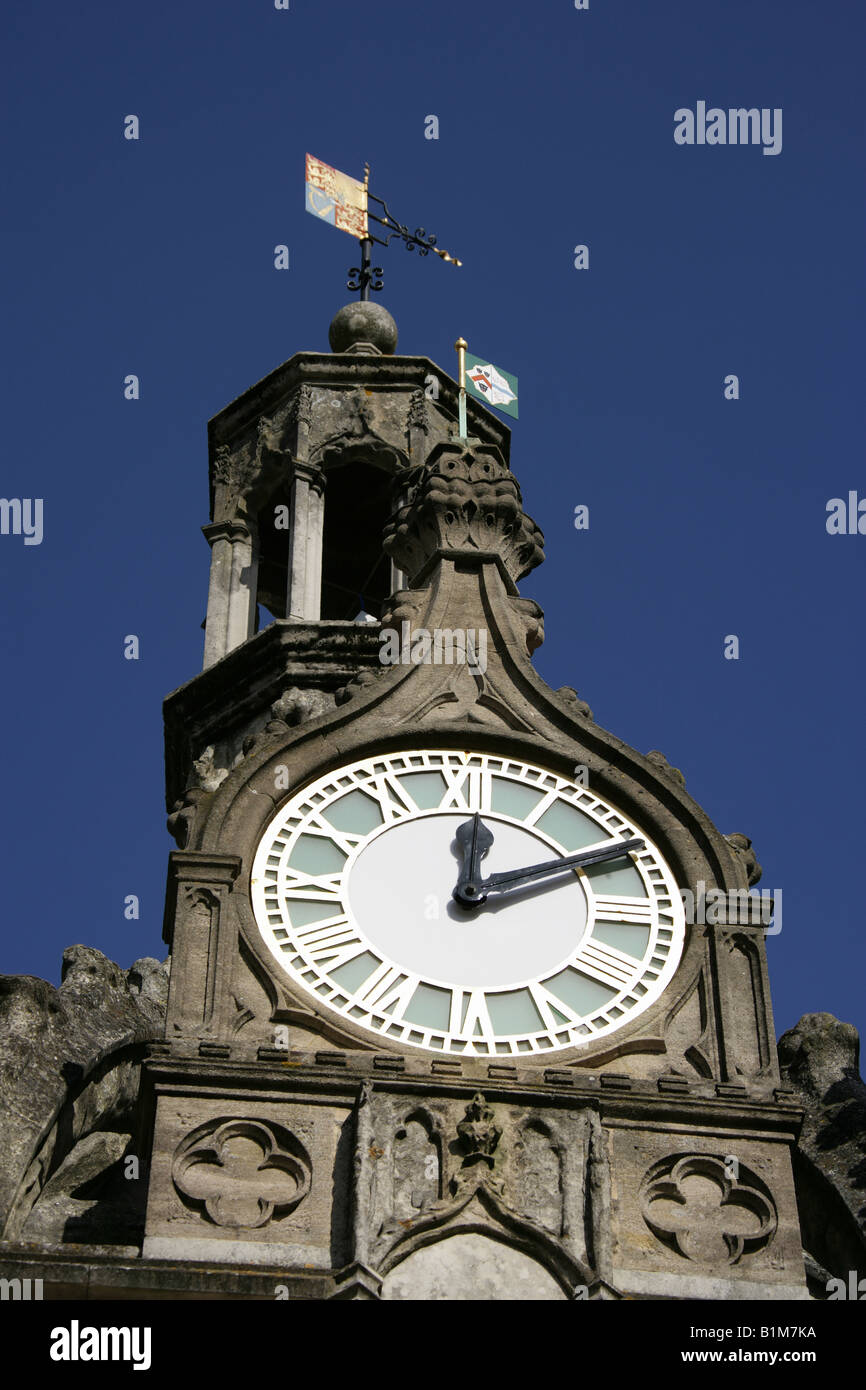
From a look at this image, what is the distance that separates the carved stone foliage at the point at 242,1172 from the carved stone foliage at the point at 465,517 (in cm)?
676

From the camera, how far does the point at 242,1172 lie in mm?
23688

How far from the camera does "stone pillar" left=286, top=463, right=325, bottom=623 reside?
3500 centimetres

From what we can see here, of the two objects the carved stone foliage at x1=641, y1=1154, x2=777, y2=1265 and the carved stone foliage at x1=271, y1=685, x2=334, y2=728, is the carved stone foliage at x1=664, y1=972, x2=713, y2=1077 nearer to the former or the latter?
the carved stone foliage at x1=641, y1=1154, x2=777, y2=1265

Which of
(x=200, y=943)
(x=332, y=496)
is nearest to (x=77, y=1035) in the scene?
(x=200, y=943)

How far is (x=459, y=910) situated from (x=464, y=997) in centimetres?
97

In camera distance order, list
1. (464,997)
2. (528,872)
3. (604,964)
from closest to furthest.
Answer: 1. (464,997)
2. (604,964)
3. (528,872)

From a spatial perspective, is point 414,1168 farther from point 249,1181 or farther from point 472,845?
point 472,845

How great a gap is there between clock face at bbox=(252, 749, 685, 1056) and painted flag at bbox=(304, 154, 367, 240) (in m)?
12.5

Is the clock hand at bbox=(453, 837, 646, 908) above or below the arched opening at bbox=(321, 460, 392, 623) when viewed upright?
below

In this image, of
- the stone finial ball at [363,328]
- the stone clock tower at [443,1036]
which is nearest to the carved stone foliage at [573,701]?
the stone clock tower at [443,1036]

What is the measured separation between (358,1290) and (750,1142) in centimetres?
328

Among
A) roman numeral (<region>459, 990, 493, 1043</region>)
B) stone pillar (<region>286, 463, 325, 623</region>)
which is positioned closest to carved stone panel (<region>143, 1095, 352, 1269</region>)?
roman numeral (<region>459, 990, 493, 1043</region>)

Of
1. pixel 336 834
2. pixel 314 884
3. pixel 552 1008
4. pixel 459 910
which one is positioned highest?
pixel 336 834

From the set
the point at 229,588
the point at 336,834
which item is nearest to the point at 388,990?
the point at 336,834
